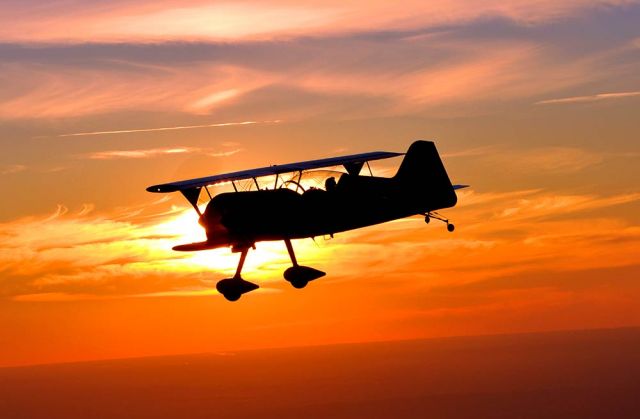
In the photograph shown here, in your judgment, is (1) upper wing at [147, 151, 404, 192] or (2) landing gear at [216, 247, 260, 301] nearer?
(1) upper wing at [147, 151, 404, 192]

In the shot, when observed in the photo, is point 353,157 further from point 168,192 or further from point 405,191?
point 168,192

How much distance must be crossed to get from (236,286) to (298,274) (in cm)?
221

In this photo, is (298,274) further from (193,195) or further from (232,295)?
(193,195)

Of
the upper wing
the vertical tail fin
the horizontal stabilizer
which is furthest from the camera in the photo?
the vertical tail fin

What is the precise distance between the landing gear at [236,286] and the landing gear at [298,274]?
125 cm

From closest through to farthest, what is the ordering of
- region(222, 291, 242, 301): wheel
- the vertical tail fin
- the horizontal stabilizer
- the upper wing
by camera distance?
the upper wing → the horizontal stabilizer → region(222, 291, 242, 301): wheel → the vertical tail fin

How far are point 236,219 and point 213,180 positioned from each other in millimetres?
1614

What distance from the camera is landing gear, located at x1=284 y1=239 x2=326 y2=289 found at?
30.3 metres

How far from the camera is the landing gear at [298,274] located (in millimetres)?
30344

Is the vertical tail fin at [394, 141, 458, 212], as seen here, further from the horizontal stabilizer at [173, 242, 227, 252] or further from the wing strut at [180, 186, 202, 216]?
the wing strut at [180, 186, 202, 216]

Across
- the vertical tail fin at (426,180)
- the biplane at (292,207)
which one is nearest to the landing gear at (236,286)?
the biplane at (292,207)

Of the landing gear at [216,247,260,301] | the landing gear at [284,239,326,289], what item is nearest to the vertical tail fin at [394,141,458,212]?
the landing gear at [284,239,326,289]

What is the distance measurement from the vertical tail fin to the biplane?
69cm

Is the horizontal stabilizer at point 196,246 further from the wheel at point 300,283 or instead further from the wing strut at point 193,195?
the wheel at point 300,283
